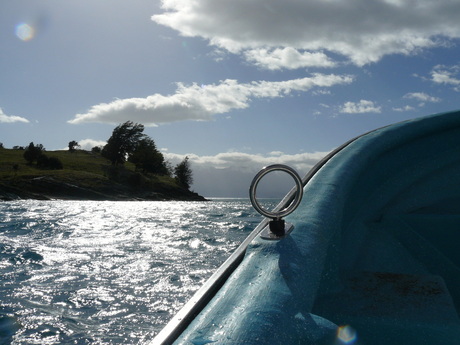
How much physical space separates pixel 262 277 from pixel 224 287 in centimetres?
11

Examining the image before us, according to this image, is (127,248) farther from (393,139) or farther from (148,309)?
(393,139)

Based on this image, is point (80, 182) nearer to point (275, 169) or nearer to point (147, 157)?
point (147, 157)

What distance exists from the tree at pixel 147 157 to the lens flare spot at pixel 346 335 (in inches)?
2848

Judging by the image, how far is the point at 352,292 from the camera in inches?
61.6

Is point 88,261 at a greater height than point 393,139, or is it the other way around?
point 393,139

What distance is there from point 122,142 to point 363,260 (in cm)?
7335

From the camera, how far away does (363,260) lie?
2043 millimetres

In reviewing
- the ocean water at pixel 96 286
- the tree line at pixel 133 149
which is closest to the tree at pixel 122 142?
the tree line at pixel 133 149

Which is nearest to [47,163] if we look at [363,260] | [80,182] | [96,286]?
[80,182]

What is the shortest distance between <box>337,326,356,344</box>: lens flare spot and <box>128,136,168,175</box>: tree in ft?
237

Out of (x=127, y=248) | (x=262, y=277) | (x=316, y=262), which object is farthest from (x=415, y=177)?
(x=127, y=248)

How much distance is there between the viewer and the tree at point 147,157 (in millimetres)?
72062

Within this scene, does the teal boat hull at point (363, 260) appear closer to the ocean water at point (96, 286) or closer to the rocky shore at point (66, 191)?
the ocean water at point (96, 286)

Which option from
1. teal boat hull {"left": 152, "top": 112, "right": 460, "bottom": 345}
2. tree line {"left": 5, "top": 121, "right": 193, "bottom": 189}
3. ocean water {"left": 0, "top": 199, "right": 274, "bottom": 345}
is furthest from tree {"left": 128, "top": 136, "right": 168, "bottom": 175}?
teal boat hull {"left": 152, "top": 112, "right": 460, "bottom": 345}
